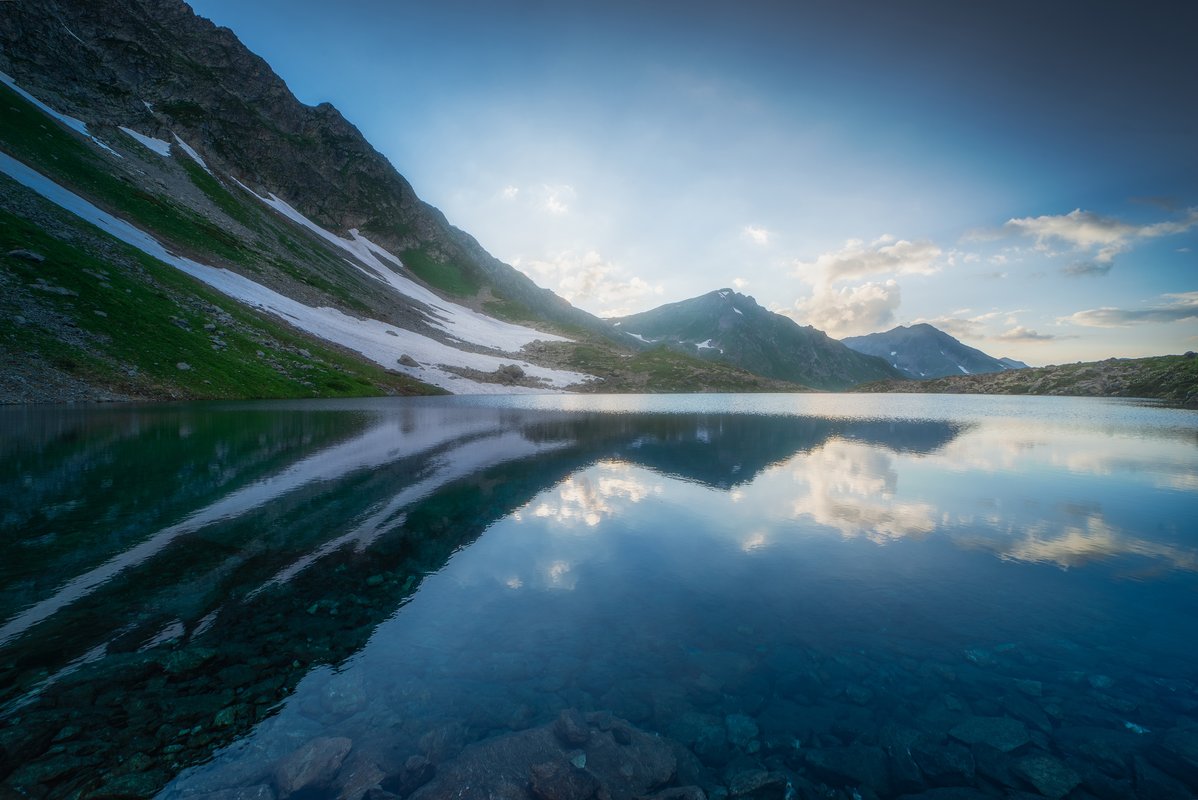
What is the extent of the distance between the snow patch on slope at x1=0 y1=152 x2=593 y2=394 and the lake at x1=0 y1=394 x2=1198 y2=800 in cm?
8052

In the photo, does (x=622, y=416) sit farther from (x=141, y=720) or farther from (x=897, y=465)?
(x=141, y=720)

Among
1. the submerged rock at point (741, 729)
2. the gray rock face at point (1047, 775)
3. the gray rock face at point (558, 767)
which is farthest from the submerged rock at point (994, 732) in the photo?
the gray rock face at point (558, 767)

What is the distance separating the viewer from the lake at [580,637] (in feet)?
27.4

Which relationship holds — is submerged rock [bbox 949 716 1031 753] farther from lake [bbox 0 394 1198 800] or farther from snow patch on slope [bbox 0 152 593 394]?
snow patch on slope [bbox 0 152 593 394]

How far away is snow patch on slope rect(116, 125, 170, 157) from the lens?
12181 cm

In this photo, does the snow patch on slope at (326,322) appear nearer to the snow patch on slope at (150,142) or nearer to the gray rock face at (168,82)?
the gray rock face at (168,82)

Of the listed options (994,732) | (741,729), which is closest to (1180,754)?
(994,732)

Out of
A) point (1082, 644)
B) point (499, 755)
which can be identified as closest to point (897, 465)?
point (1082, 644)

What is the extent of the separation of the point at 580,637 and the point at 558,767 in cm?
427

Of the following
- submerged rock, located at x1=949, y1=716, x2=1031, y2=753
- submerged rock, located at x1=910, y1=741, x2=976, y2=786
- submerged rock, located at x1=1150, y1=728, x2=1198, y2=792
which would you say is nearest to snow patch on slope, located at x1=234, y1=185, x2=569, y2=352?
submerged rock, located at x1=949, y1=716, x2=1031, y2=753

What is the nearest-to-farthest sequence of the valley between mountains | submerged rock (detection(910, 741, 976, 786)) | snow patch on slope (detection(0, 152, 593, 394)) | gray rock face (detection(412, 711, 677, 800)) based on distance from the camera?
1. gray rock face (detection(412, 711, 677, 800))
2. submerged rock (detection(910, 741, 976, 786))
3. the valley between mountains
4. snow patch on slope (detection(0, 152, 593, 394))

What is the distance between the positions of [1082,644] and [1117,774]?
17.6 feet

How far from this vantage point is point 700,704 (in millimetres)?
10188

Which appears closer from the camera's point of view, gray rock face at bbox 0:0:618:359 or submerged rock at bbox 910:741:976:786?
submerged rock at bbox 910:741:976:786
